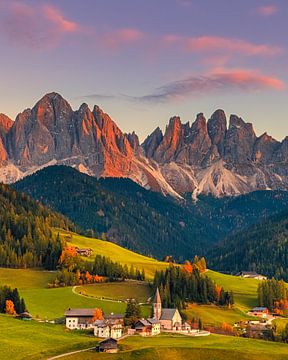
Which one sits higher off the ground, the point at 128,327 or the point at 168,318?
the point at 168,318

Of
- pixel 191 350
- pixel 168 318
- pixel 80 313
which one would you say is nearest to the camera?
pixel 191 350

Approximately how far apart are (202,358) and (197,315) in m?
64.9

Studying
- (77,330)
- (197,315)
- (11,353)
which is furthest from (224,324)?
(11,353)

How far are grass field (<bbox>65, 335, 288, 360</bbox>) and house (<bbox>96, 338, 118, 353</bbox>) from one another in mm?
1777

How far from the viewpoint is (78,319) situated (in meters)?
164

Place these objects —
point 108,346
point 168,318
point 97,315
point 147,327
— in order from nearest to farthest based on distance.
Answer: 1. point 108,346
2. point 147,327
3. point 168,318
4. point 97,315

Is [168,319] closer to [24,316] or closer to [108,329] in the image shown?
[108,329]

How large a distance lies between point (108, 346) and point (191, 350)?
14.4m

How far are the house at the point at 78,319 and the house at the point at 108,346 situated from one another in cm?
3209

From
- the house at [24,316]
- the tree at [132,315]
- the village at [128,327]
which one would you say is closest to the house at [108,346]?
the village at [128,327]

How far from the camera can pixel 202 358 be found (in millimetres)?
125750

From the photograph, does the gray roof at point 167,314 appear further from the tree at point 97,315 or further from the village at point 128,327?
the tree at point 97,315

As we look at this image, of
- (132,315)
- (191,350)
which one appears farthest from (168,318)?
(191,350)

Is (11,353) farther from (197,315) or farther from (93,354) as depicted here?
(197,315)
